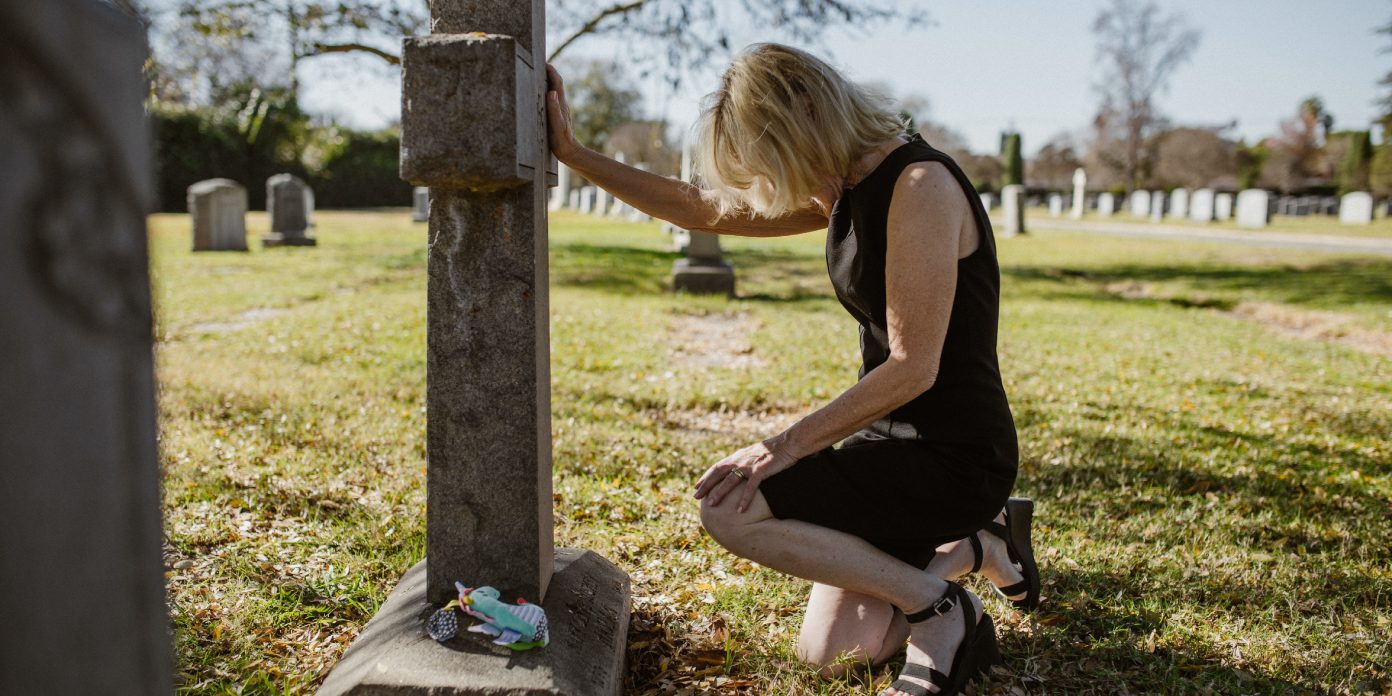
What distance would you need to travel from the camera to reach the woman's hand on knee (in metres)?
2.46

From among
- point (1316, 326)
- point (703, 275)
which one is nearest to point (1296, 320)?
point (1316, 326)

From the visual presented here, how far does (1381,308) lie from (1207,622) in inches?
418

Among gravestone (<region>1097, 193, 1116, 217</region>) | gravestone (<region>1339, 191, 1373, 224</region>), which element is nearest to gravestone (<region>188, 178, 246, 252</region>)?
gravestone (<region>1339, 191, 1373, 224</region>)

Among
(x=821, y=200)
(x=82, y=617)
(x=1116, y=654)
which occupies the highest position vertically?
(x=821, y=200)

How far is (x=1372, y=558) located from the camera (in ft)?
11.5

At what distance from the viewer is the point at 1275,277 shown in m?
14.3

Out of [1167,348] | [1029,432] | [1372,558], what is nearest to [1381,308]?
[1167,348]

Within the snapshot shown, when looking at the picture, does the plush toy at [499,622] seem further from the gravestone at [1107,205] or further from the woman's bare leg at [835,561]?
the gravestone at [1107,205]

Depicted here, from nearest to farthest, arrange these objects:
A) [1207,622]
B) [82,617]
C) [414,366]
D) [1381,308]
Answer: [82,617] → [1207,622] → [414,366] → [1381,308]

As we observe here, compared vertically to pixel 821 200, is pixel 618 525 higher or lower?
lower

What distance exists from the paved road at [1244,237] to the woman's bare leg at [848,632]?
65.1 ft

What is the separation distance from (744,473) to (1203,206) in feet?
113

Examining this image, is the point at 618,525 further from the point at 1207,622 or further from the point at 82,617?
the point at 82,617

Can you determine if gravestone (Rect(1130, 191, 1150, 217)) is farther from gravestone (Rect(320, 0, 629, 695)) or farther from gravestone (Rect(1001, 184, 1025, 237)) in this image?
gravestone (Rect(320, 0, 629, 695))
